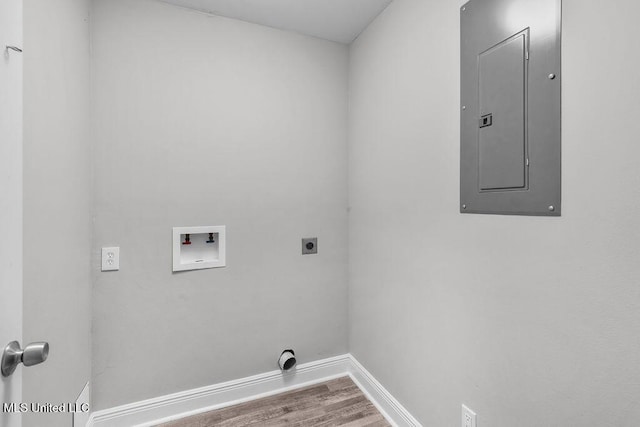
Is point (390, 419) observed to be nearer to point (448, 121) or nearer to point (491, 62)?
point (448, 121)

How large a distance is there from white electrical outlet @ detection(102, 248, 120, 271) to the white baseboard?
77 centimetres

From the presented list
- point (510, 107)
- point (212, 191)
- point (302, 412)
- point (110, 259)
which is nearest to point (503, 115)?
point (510, 107)

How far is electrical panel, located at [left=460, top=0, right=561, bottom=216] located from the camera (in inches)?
34.1

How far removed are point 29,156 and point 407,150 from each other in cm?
155

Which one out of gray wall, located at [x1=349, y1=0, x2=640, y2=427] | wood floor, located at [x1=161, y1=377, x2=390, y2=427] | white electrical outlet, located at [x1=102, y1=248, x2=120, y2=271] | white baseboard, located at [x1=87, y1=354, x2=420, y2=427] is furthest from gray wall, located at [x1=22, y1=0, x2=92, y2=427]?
gray wall, located at [x1=349, y1=0, x2=640, y2=427]

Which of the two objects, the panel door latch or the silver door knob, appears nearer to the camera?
the silver door knob

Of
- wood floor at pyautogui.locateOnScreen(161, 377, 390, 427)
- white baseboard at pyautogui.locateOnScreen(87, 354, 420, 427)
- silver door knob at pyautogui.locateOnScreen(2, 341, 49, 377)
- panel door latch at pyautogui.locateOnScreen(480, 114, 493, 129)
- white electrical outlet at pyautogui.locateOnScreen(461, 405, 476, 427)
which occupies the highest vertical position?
panel door latch at pyautogui.locateOnScreen(480, 114, 493, 129)

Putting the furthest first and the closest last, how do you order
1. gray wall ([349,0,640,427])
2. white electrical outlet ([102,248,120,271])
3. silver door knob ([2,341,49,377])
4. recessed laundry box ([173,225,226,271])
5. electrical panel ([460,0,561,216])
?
recessed laundry box ([173,225,226,271]) → white electrical outlet ([102,248,120,271]) → electrical panel ([460,0,561,216]) → gray wall ([349,0,640,427]) → silver door knob ([2,341,49,377])

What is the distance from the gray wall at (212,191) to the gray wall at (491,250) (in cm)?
29

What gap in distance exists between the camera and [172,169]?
1.62m

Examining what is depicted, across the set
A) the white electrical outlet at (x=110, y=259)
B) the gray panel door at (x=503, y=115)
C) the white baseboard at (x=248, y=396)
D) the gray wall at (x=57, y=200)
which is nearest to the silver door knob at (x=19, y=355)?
the gray wall at (x=57, y=200)

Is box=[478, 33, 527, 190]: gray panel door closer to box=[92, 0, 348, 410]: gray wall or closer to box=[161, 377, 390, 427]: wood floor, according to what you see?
box=[92, 0, 348, 410]: gray wall

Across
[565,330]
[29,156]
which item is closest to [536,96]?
[565,330]

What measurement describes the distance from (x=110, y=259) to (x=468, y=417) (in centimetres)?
187
